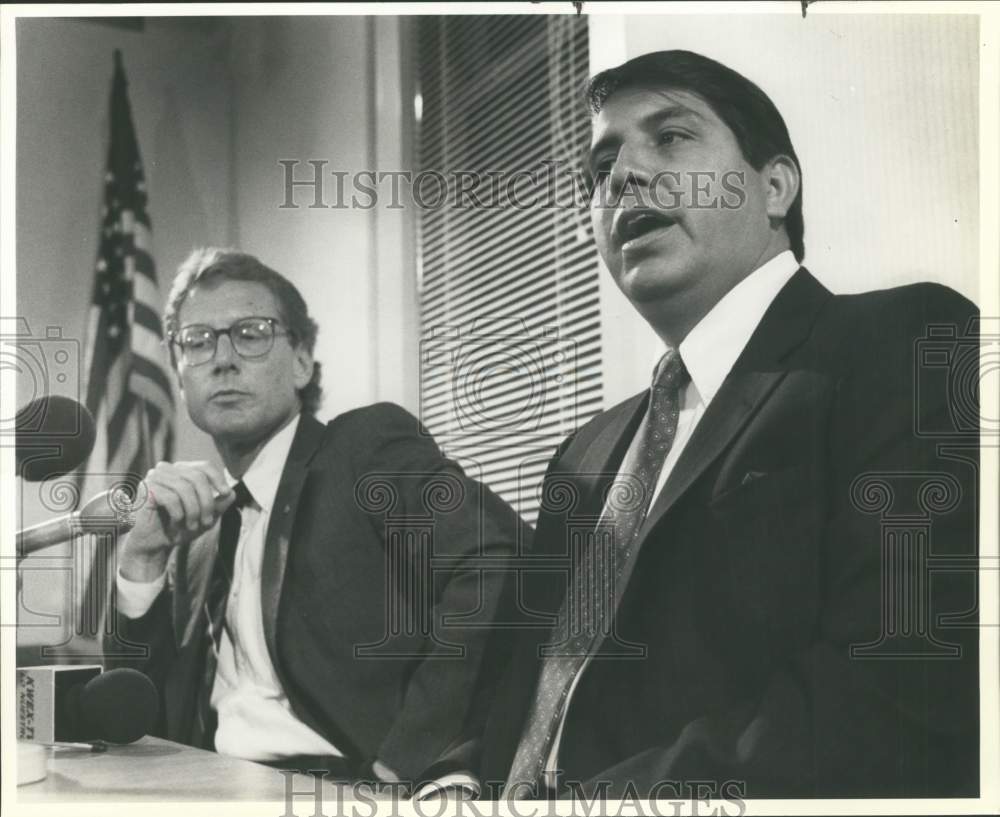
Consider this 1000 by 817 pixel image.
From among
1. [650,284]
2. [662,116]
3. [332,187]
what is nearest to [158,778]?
[332,187]

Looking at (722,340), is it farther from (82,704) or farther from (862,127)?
(82,704)

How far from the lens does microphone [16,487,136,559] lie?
3.11 m

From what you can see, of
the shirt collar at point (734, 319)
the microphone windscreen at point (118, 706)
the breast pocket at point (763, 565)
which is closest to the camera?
the breast pocket at point (763, 565)

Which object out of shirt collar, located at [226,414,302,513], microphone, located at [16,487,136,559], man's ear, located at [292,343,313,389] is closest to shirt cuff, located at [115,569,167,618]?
microphone, located at [16,487,136,559]

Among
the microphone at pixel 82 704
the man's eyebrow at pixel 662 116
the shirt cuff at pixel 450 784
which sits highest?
the man's eyebrow at pixel 662 116

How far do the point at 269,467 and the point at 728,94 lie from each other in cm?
154

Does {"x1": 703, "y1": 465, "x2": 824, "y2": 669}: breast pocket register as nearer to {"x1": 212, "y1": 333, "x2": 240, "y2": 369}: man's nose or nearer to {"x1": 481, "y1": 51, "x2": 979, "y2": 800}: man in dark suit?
{"x1": 481, "y1": 51, "x2": 979, "y2": 800}: man in dark suit

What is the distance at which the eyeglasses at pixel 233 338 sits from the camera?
122 inches

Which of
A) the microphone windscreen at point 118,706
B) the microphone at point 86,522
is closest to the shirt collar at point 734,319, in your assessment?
the microphone at point 86,522

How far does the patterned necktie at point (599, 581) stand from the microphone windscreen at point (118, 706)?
97cm

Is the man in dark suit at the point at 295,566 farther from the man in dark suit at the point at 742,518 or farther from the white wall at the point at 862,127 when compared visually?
the white wall at the point at 862,127

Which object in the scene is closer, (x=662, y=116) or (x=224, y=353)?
(x=662, y=116)

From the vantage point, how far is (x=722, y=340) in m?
2.96

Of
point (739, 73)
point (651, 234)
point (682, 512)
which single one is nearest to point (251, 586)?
point (682, 512)
